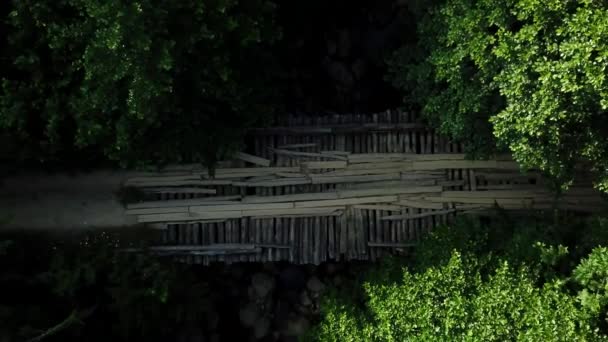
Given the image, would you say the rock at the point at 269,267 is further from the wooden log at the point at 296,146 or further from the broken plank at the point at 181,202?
the wooden log at the point at 296,146

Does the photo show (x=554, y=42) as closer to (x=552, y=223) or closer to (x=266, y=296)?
(x=552, y=223)

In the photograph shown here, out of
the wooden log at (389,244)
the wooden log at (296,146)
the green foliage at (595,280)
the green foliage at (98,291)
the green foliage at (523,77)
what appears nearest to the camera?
the green foliage at (523,77)

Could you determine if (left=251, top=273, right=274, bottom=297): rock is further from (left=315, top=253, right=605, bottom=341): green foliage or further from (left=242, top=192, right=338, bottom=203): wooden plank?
(left=315, top=253, right=605, bottom=341): green foliage

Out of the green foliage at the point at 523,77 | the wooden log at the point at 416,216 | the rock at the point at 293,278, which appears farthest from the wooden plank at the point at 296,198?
the green foliage at the point at 523,77

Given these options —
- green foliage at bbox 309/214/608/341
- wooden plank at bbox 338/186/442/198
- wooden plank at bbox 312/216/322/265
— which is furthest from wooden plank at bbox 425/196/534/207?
wooden plank at bbox 312/216/322/265

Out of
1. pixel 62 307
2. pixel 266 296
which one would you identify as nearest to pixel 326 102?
pixel 266 296
